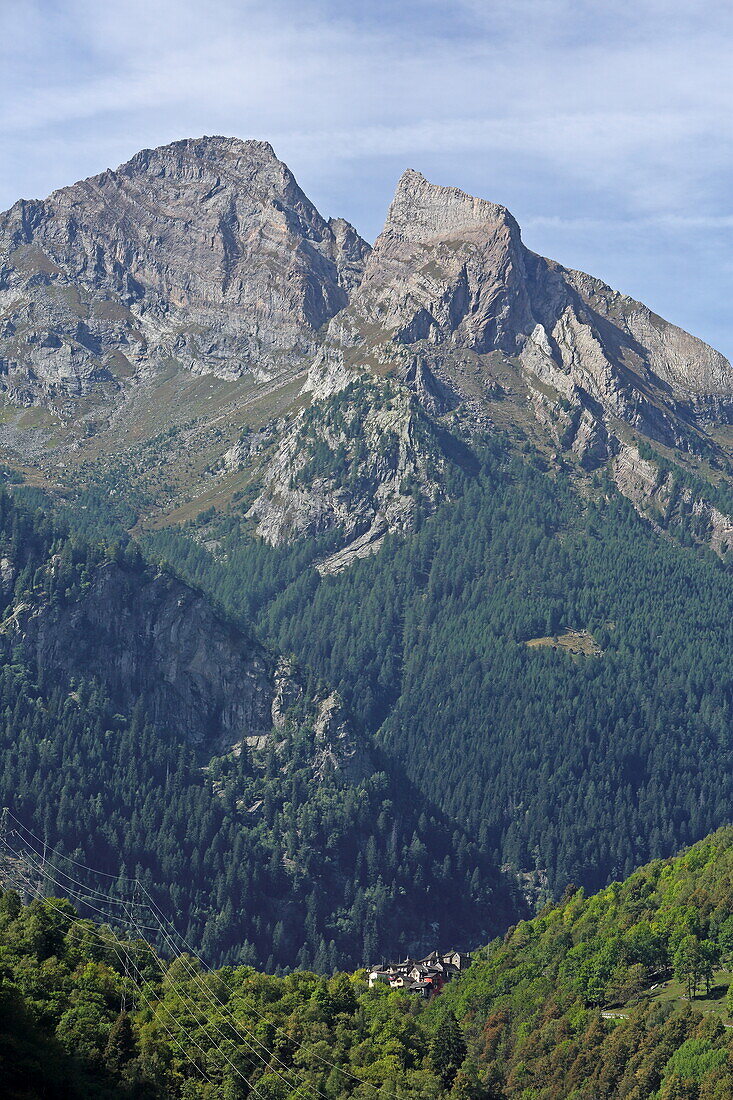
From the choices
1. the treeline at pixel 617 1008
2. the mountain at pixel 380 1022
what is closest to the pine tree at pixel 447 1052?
the mountain at pixel 380 1022

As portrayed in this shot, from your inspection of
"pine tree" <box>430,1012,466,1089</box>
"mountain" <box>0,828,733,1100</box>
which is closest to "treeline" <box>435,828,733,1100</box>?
"mountain" <box>0,828,733,1100</box>

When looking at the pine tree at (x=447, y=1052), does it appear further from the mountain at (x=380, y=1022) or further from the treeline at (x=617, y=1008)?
the treeline at (x=617, y=1008)

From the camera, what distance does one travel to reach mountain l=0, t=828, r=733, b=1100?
432ft

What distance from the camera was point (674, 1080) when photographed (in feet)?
490

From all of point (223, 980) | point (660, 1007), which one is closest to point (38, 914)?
point (223, 980)

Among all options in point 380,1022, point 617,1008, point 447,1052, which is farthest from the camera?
point 617,1008

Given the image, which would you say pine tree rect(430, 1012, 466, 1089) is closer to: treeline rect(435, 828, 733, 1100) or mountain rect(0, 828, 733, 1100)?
mountain rect(0, 828, 733, 1100)

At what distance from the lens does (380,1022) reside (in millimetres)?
161500

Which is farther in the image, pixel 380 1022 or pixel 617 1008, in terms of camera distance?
pixel 617 1008

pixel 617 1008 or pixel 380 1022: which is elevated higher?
pixel 617 1008

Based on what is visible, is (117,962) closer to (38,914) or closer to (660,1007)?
(38,914)

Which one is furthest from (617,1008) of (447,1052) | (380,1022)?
(380,1022)

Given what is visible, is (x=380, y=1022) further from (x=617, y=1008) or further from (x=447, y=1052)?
(x=617, y=1008)

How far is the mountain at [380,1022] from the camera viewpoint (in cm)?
13162
